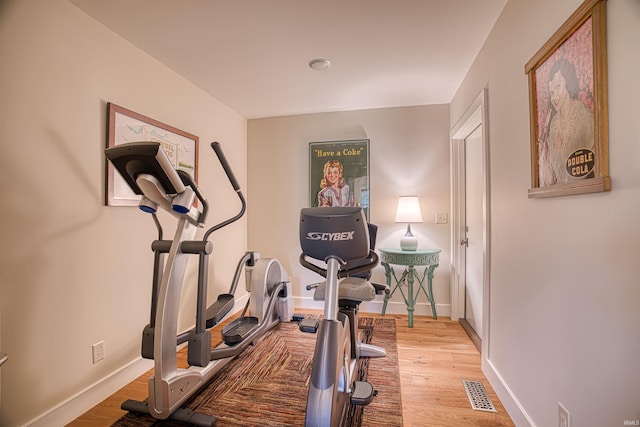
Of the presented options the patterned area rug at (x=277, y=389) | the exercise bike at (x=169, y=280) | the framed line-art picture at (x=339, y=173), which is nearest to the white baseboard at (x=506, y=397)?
the patterned area rug at (x=277, y=389)

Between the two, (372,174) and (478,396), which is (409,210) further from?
(478,396)

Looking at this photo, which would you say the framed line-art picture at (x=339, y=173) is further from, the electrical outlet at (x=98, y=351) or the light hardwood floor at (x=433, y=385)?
the electrical outlet at (x=98, y=351)

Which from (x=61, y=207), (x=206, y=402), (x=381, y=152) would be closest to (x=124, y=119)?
(x=61, y=207)

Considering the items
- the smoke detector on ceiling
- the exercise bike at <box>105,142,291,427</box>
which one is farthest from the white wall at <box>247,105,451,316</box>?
the exercise bike at <box>105,142,291,427</box>

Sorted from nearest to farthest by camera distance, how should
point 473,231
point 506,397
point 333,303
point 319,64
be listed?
point 333,303, point 506,397, point 319,64, point 473,231

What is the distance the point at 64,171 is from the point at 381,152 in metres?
2.74

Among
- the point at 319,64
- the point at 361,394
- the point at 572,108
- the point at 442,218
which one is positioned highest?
the point at 319,64

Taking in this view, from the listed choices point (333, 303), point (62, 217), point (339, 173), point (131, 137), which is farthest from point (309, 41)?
point (62, 217)

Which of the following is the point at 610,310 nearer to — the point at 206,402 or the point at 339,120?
the point at 206,402

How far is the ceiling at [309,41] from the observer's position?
167cm

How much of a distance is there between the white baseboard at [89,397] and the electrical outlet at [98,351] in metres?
0.14

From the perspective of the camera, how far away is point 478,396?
173cm

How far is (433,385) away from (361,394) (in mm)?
609

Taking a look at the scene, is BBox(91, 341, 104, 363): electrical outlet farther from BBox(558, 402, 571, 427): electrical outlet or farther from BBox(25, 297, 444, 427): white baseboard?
BBox(558, 402, 571, 427): electrical outlet
